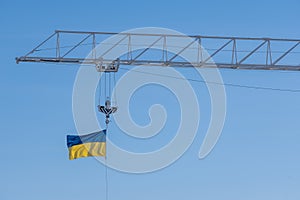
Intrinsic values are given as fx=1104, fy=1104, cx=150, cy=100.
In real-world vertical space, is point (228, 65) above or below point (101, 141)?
above

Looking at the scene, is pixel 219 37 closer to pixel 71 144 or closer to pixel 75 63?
pixel 75 63

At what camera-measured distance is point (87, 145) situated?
297ft

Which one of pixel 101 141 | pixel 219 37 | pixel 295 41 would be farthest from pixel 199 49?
pixel 101 141

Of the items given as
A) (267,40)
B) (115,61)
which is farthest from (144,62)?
(267,40)

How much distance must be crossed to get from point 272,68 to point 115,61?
11.9 m

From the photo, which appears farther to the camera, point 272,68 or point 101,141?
point 101,141

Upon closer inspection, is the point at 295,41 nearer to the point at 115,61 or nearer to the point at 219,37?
the point at 219,37

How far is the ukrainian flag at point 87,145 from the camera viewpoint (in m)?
90.3

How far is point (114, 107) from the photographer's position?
8619 centimetres

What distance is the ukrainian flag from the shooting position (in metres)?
90.3

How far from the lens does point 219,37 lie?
8200cm

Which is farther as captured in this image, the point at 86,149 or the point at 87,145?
the point at 86,149

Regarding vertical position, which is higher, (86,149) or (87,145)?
(87,145)

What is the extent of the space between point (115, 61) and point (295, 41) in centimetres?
1366
